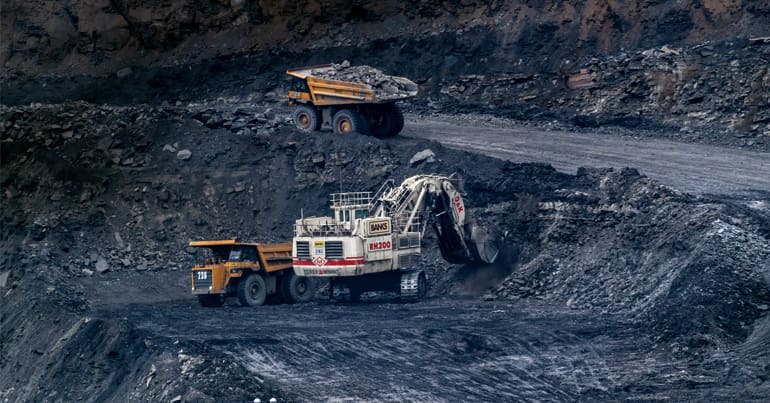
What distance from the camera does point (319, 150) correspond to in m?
32.8

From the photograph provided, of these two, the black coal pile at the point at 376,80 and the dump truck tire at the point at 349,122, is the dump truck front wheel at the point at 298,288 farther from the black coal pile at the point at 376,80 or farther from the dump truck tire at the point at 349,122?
the black coal pile at the point at 376,80

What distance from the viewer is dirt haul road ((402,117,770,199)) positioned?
29.2m

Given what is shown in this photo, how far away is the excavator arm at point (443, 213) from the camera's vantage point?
27.1 meters

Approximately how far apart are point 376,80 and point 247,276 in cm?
808

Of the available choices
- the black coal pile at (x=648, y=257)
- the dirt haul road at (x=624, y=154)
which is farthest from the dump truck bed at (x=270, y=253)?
the dirt haul road at (x=624, y=154)

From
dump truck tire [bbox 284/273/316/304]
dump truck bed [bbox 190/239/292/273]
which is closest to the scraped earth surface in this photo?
dump truck tire [bbox 284/273/316/304]

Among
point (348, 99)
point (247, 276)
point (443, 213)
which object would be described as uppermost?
point (348, 99)

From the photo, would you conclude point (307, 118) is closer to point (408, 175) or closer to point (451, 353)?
point (408, 175)

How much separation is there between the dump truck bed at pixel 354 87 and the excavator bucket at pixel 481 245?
263 inches

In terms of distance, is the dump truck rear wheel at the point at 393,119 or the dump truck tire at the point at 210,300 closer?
the dump truck tire at the point at 210,300

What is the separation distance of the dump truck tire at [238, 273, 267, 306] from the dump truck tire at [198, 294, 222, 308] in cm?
50

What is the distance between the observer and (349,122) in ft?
110

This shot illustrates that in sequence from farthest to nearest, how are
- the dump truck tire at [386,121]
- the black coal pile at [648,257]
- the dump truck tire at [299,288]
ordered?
the dump truck tire at [386,121] < the dump truck tire at [299,288] < the black coal pile at [648,257]

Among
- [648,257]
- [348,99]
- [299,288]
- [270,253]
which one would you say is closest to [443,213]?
[299,288]
